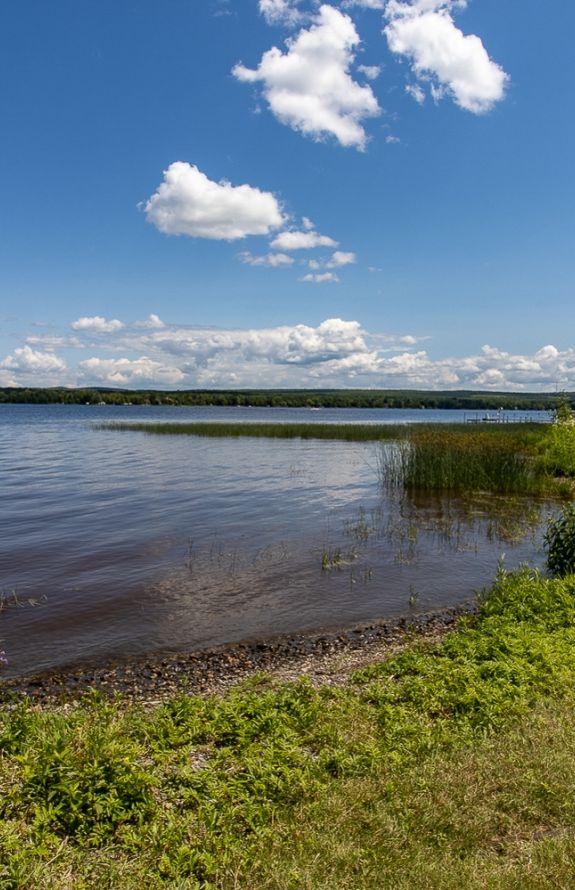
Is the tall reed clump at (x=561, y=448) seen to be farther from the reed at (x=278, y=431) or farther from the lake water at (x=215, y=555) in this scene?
the reed at (x=278, y=431)

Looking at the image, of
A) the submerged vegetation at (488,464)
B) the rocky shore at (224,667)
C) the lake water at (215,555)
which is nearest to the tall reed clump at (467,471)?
the submerged vegetation at (488,464)

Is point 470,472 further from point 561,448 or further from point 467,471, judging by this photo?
point 561,448

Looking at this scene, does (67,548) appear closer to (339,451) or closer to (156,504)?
(156,504)

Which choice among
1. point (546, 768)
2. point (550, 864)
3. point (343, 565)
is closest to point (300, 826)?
point (550, 864)

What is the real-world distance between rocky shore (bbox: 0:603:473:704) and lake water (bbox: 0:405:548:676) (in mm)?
462

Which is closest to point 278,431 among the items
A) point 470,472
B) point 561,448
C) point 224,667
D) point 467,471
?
point 561,448

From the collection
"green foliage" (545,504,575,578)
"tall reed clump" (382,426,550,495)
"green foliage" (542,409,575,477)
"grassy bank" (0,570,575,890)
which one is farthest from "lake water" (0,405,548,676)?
"green foliage" (542,409,575,477)

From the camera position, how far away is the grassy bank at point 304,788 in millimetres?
3887

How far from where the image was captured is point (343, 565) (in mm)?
13734

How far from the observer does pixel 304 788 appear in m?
4.73

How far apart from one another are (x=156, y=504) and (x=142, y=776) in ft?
55.4

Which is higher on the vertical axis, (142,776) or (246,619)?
(142,776)

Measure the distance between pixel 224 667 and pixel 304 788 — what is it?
3.55m

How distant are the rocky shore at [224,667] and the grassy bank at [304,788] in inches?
30.1
